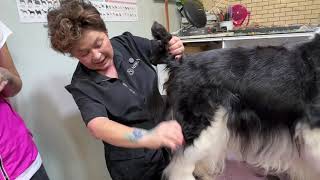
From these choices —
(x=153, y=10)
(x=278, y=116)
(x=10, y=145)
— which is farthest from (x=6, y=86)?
(x=153, y=10)

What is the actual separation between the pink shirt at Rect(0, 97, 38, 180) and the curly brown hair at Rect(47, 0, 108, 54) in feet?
1.06

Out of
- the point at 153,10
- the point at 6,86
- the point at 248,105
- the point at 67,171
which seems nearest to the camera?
the point at 248,105

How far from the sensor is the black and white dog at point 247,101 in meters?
0.89

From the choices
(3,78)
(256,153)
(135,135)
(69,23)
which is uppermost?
(69,23)

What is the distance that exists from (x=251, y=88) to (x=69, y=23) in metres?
0.59

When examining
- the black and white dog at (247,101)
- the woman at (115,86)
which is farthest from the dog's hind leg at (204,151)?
the woman at (115,86)

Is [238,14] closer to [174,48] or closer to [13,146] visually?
[174,48]

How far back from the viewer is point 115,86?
43.5 inches

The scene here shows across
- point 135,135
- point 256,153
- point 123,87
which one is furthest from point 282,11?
point 135,135

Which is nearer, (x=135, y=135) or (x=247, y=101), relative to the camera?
(x=135, y=135)

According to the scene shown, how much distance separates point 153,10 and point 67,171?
1.24 metres

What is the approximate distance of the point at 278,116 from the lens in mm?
940

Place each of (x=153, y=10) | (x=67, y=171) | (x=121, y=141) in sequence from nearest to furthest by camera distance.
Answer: (x=121, y=141) → (x=67, y=171) → (x=153, y=10)

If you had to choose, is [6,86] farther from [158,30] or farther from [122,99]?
[158,30]
